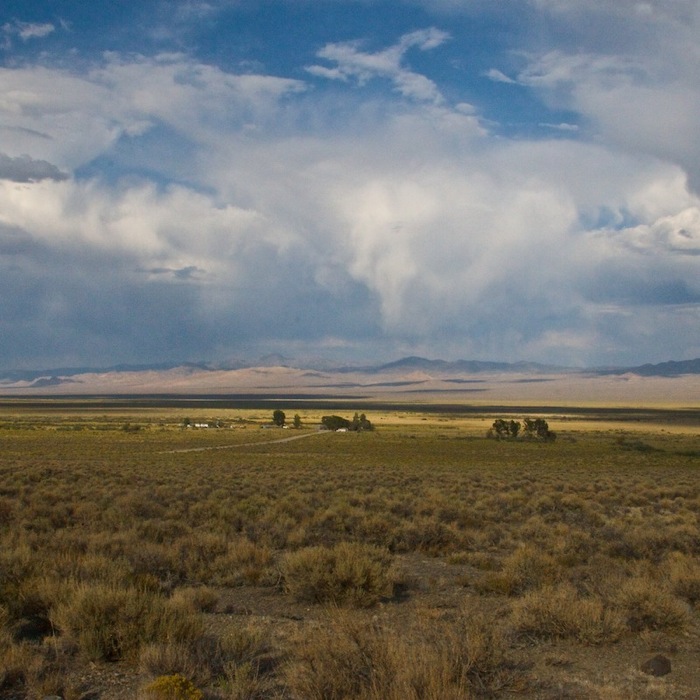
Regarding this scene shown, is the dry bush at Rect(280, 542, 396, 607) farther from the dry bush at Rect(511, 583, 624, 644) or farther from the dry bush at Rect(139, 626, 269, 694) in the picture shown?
the dry bush at Rect(139, 626, 269, 694)

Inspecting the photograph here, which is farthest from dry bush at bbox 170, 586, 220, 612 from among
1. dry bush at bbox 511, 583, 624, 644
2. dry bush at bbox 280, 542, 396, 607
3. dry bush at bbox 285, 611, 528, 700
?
dry bush at bbox 511, 583, 624, 644

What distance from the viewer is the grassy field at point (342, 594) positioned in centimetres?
676

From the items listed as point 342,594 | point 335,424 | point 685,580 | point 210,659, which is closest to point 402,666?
point 210,659

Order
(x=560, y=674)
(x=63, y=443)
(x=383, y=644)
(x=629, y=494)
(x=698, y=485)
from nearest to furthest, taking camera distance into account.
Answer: (x=383, y=644), (x=560, y=674), (x=629, y=494), (x=698, y=485), (x=63, y=443)

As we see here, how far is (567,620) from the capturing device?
28.1 feet

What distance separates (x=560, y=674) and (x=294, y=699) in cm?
290

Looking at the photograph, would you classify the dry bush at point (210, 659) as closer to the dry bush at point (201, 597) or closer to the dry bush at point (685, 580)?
the dry bush at point (201, 597)

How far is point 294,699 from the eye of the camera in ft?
21.1

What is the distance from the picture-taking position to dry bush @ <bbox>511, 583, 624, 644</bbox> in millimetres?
8445

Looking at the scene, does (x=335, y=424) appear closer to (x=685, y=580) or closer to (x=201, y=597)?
(x=685, y=580)

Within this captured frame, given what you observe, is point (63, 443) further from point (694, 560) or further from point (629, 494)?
point (694, 560)

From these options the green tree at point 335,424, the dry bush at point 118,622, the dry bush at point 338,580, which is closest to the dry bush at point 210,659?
the dry bush at point 118,622

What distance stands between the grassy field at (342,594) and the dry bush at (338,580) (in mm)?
31

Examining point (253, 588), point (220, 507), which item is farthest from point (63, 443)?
point (253, 588)
